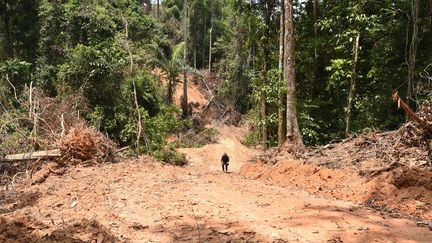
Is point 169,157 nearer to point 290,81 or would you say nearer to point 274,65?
point 274,65

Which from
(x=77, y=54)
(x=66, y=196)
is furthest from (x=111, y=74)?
(x=66, y=196)

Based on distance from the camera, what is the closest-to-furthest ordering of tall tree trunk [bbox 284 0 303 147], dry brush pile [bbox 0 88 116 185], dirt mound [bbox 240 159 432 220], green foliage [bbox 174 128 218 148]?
dirt mound [bbox 240 159 432 220], dry brush pile [bbox 0 88 116 185], tall tree trunk [bbox 284 0 303 147], green foliage [bbox 174 128 218 148]

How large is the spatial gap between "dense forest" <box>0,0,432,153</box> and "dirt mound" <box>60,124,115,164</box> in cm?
188

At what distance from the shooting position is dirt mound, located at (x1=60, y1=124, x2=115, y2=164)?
11.1m

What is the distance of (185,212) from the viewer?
6465 mm

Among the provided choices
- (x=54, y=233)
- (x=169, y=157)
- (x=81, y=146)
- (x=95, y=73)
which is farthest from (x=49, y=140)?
(x=169, y=157)

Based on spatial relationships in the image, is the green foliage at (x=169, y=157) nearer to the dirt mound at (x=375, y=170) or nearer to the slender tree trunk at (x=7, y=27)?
the dirt mound at (x=375, y=170)

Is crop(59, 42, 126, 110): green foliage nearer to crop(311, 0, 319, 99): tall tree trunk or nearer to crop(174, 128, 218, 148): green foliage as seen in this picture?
crop(311, 0, 319, 99): tall tree trunk

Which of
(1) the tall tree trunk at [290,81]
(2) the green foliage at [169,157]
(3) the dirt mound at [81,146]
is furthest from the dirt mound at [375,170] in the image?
(2) the green foliage at [169,157]

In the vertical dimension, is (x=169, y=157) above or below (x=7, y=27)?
below

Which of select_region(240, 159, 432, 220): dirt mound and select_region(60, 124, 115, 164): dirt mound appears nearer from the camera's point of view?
select_region(240, 159, 432, 220): dirt mound

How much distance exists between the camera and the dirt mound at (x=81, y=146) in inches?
439

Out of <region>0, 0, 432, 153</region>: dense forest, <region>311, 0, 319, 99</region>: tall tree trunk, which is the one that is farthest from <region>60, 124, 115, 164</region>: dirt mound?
<region>311, 0, 319, 99</region>: tall tree trunk

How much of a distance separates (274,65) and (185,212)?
14.0 meters
